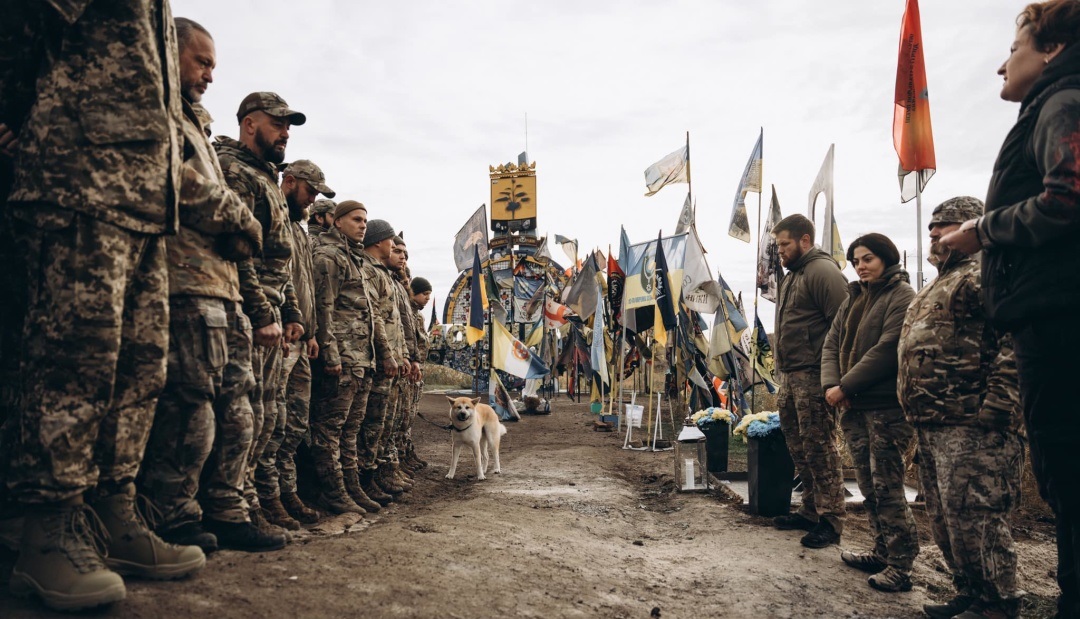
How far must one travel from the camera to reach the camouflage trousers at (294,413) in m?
5.18

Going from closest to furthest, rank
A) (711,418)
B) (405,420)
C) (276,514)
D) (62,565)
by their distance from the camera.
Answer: (62,565)
(276,514)
(711,418)
(405,420)

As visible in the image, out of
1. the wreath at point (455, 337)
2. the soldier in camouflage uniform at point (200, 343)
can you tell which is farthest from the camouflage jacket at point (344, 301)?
the wreath at point (455, 337)

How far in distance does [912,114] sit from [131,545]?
23.9ft

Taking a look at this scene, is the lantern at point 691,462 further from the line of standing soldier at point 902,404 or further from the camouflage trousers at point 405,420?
the camouflage trousers at point 405,420

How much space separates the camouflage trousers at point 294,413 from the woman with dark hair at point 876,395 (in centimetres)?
380

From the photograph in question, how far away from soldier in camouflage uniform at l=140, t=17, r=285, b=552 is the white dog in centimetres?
503

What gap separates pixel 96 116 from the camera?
2.48 metres

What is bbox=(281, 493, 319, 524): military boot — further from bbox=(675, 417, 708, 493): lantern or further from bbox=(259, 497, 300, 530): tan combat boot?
bbox=(675, 417, 708, 493): lantern

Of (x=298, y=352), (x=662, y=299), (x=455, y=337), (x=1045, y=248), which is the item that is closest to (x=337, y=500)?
(x=298, y=352)

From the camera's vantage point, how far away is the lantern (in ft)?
26.1

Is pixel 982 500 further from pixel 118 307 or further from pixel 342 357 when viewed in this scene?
pixel 342 357

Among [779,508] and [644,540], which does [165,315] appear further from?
[779,508]

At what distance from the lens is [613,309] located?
13.7 meters

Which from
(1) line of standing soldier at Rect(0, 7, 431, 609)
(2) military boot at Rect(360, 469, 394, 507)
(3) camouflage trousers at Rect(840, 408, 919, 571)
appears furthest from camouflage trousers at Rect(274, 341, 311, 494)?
(3) camouflage trousers at Rect(840, 408, 919, 571)
